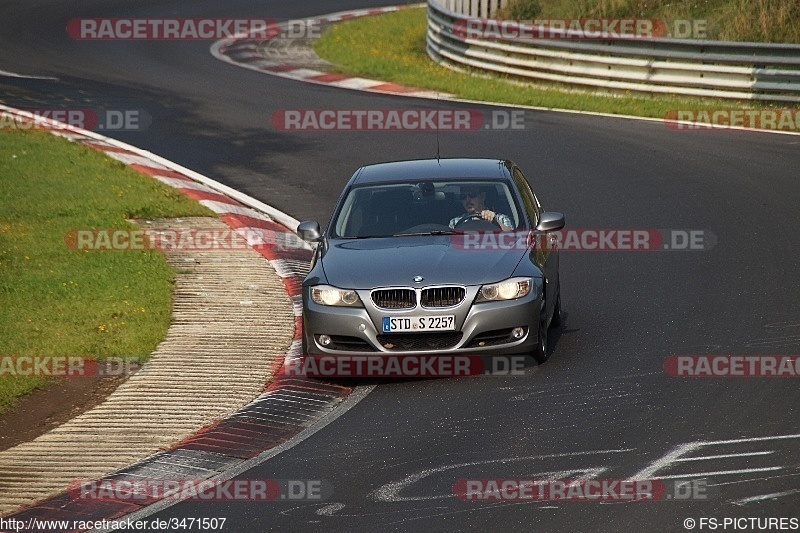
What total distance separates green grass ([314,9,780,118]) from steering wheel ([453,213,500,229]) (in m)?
11.7

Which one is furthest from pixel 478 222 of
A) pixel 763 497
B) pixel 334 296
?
pixel 763 497

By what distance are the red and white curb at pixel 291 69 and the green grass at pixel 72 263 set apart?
7222mm

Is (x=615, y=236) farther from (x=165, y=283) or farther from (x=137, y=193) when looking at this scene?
(x=137, y=193)

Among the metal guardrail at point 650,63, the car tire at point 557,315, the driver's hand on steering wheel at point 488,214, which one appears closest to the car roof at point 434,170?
the driver's hand on steering wheel at point 488,214

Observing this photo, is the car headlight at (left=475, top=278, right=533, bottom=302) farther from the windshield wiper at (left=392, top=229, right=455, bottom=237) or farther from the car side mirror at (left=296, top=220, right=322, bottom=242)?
the car side mirror at (left=296, top=220, right=322, bottom=242)

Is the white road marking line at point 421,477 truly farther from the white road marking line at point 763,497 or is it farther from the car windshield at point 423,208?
the car windshield at point 423,208

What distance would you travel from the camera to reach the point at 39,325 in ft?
37.2

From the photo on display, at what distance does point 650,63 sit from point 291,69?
8.77 metres

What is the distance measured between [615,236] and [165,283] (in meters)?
5.07

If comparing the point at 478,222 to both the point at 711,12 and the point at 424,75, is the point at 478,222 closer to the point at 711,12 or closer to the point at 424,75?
the point at 424,75

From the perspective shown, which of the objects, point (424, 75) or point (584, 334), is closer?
point (584, 334)

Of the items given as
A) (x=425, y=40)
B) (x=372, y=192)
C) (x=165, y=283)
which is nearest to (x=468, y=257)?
(x=372, y=192)

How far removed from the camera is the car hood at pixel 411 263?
986 centimetres

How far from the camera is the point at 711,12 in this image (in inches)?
1016
